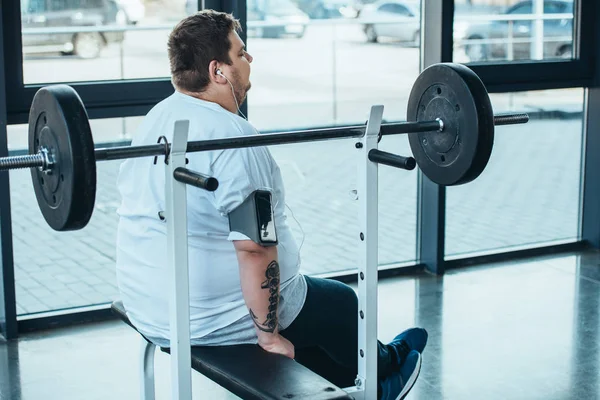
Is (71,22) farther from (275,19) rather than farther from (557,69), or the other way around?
(557,69)

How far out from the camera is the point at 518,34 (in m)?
3.45

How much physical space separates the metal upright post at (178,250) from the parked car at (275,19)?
4.71ft

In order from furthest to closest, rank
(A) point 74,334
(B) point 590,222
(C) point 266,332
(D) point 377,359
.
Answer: (B) point 590,222, (A) point 74,334, (D) point 377,359, (C) point 266,332

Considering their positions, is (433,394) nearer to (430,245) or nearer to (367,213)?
(367,213)

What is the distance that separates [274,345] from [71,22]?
1.37 m

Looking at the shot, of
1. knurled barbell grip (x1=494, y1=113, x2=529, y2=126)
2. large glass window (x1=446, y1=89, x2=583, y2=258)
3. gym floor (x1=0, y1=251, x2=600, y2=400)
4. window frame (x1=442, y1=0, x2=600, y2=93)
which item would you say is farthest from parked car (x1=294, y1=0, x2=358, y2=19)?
knurled barbell grip (x1=494, y1=113, x2=529, y2=126)

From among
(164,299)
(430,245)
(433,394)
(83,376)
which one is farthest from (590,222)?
(164,299)

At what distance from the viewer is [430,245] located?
11.1 feet

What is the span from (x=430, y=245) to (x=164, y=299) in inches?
68.5

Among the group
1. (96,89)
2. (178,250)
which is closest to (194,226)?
(178,250)

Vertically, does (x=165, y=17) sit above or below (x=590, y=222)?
above

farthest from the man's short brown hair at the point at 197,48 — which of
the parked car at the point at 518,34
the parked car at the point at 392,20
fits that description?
the parked car at the point at 518,34

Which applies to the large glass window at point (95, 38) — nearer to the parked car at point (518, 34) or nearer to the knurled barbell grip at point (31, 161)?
the parked car at point (518, 34)

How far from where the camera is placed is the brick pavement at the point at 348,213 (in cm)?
290
